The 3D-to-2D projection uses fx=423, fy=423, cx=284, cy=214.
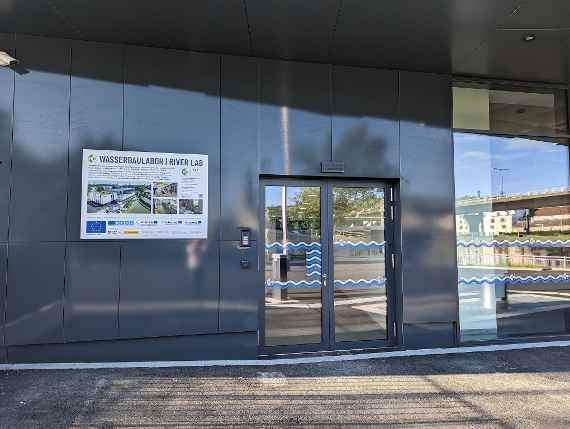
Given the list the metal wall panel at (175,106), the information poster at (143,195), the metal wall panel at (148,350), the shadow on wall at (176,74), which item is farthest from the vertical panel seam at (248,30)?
the metal wall panel at (148,350)

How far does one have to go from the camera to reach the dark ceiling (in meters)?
4.42

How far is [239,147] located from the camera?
212 inches

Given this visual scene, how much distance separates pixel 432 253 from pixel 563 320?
2.58 m

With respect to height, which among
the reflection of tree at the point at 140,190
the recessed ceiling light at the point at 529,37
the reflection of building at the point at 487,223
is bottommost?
the reflection of building at the point at 487,223

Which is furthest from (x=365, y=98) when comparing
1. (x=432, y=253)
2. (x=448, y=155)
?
(x=432, y=253)

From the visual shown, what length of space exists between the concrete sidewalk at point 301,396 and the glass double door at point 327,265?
0.62 meters

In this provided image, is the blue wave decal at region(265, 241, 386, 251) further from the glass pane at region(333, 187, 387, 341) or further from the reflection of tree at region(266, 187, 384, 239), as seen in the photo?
the reflection of tree at region(266, 187, 384, 239)

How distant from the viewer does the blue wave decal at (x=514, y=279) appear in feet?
20.4

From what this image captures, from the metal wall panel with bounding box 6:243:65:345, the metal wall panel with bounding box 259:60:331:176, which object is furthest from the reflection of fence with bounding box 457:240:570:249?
the metal wall panel with bounding box 6:243:65:345

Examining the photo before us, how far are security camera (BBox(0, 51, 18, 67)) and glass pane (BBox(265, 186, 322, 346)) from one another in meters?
3.32

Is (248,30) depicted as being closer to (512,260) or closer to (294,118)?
(294,118)

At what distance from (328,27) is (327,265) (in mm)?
2947

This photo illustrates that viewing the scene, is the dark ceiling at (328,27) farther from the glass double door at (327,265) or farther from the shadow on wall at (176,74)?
the glass double door at (327,265)

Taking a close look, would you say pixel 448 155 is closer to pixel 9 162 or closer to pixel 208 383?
pixel 208 383
